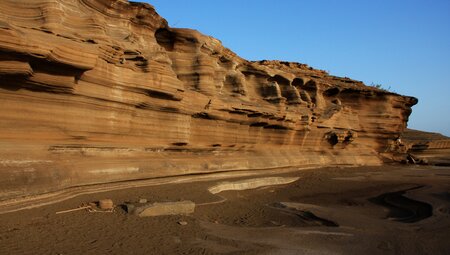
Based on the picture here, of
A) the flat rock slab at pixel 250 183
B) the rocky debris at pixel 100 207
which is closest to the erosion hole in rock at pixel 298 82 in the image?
the flat rock slab at pixel 250 183

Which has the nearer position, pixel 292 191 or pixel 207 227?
pixel 207 227

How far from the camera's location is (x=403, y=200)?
12.3 meters

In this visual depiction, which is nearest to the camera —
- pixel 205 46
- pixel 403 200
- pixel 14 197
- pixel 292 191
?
pixel 14 197

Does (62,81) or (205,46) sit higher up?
(205,46)

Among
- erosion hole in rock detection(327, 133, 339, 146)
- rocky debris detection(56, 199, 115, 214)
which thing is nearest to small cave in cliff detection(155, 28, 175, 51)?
rocky debris detection(56, 199, 115, 214)

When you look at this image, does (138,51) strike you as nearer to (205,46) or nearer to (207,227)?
(205,46)

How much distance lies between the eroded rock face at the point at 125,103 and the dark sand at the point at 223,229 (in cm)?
120

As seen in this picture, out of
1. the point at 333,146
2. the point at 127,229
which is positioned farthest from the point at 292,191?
the point at 333,146

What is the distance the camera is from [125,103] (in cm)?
1045

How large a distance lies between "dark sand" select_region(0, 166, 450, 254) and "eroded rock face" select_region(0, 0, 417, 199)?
3.94 ft

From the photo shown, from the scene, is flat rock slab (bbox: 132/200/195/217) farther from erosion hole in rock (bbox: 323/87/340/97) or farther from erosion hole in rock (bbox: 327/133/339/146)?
erosion hole in rock (bbox: 323/87/340/97)

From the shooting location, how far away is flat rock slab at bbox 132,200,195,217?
7344 millimetres

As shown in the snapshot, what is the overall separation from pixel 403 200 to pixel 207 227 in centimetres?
802

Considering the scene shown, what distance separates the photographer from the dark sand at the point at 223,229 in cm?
563
